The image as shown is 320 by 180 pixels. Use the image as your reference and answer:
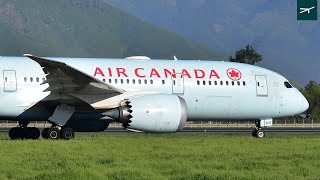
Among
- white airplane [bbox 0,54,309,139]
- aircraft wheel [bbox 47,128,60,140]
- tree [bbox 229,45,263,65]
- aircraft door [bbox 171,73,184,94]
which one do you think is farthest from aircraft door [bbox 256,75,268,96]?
tree [bbox 229,45,263,65]

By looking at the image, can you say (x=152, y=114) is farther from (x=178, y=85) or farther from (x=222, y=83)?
(x=222, y=83)

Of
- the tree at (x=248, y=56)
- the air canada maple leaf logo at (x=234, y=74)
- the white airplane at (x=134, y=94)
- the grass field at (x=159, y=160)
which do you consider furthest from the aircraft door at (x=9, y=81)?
the tree at (x=248, y=56)

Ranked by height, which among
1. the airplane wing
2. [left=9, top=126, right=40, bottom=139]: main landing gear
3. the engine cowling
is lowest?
[left=9, top=126, right=40, bottom=139]: main landing gear

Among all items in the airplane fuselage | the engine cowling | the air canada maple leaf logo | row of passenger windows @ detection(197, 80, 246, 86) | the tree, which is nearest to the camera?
the engine cowling

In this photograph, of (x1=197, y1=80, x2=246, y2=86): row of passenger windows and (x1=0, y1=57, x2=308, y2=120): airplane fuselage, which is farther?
(x1=197, y1=80, x2=246, y2=86): row of passenger windows

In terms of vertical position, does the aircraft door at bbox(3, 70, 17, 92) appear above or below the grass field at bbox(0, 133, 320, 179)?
above

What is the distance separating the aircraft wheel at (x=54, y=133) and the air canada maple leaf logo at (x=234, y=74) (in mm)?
8266

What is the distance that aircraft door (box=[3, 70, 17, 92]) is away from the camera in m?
31.9

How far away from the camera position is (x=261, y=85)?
36.2 metres

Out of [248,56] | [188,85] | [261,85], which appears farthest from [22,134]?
[248,56]

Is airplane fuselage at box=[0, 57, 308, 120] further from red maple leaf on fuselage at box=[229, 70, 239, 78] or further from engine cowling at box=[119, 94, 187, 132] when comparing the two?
engine cowling at box=[119, 94, 187, 132]

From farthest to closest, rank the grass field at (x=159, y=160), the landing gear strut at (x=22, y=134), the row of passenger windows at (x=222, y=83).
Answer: the row of passenger windows at (x=222, y=83), the landing gear strut at (x=22, y=134), the grass field at (x=159, y=160)

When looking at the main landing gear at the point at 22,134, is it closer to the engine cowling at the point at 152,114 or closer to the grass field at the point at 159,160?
the engine cowling at the point at 152,114

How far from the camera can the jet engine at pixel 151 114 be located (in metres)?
30.1
